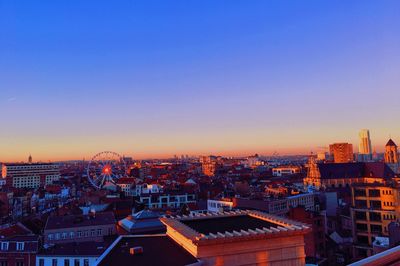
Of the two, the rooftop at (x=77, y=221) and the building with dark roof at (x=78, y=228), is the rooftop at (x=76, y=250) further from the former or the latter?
the rooftop at (x=77, y=221)

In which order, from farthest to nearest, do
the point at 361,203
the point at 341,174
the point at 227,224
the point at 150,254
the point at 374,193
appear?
1. the point at 341,174
2. the point at 361,203
3. the point at 374,193
4. the point at 227,224
5. the point at 150,254

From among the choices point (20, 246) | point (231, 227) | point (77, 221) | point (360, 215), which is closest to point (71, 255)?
point (20, 246)

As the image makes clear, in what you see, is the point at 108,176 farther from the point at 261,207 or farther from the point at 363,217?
the point at 363,217

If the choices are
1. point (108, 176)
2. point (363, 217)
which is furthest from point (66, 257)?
point (108, 176)

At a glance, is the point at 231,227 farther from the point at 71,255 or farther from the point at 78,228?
the point at 78,228

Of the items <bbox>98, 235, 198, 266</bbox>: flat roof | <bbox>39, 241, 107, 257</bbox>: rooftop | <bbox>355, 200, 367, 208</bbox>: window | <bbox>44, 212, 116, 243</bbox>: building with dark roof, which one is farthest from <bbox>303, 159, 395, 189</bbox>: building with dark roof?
<bbox>98, 235, 198, 266</bbox>: flat roof
